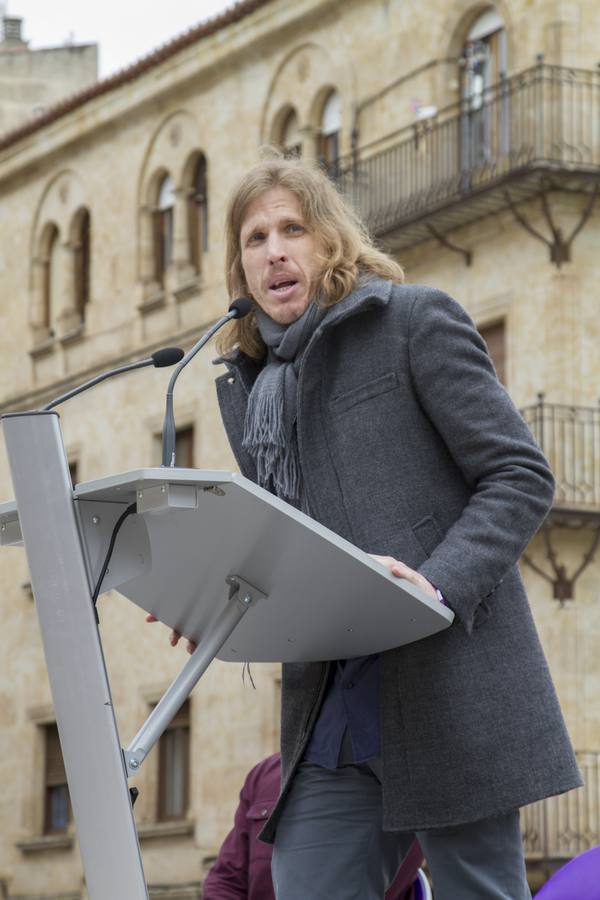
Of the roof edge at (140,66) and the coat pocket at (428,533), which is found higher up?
the roof edge at (140,66)

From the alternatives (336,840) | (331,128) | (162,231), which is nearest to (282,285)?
(336,840)

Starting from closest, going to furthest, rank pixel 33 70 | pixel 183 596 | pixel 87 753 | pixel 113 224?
pixel 87 753 < pixel 183 596 < pixel 113 224 < pixel 33 70

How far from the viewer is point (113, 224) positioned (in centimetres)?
3272

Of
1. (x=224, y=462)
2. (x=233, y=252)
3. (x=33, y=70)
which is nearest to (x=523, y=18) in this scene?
(x=224, y=462)

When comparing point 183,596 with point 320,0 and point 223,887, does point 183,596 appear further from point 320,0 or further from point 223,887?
point 320,0

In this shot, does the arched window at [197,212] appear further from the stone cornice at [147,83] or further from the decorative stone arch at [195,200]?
the stone cornice at [147,83]

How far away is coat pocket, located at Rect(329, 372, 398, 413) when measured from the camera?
4254 millimetres

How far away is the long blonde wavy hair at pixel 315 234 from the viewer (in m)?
4.42

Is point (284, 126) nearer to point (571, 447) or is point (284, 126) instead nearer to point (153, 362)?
point (571, 447)

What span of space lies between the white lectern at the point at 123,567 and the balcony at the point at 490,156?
19.8 meters

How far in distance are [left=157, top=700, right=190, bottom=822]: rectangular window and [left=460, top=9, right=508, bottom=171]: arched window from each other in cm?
854

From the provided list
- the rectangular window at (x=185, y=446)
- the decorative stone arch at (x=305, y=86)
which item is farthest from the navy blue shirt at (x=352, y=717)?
the rectangular window at (x=185, y=446)

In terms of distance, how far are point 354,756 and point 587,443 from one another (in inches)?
755

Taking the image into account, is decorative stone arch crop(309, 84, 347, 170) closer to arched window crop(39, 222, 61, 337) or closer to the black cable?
arched window crop(39, 222, 61, 337)
